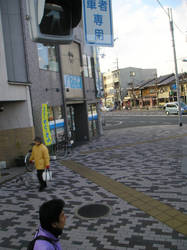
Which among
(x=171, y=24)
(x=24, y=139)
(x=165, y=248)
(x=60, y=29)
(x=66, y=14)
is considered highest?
(x=171, y=24)

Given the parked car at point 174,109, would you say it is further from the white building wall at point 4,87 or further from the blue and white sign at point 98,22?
the blue and white sign at point 98,22

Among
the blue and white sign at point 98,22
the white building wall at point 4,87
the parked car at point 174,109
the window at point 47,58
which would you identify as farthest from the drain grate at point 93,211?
the parked car at point 174,109

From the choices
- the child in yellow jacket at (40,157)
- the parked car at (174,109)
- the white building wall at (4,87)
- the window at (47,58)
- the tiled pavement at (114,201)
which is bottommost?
the tiled pavement at (114,201)

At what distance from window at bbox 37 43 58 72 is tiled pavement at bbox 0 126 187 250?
5.92 meters

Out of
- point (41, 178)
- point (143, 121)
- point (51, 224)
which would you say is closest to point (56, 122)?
point (41, 178)

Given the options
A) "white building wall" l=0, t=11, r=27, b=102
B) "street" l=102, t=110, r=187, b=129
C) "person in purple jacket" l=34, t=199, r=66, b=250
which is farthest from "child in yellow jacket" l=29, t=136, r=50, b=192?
"street" l=102, t=110, r=187, b=129

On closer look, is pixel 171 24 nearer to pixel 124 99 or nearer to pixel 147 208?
pixel 147 208

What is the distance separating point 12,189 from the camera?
330 inches

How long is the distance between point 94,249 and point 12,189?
4839 millimetres

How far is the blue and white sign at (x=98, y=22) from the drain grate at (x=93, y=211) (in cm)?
412

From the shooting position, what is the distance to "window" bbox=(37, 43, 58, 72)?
13823mm

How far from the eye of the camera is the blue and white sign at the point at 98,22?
20.1ft

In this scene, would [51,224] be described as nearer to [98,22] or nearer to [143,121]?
[98,22]

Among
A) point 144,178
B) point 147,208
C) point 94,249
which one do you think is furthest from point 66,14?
point 144,178
